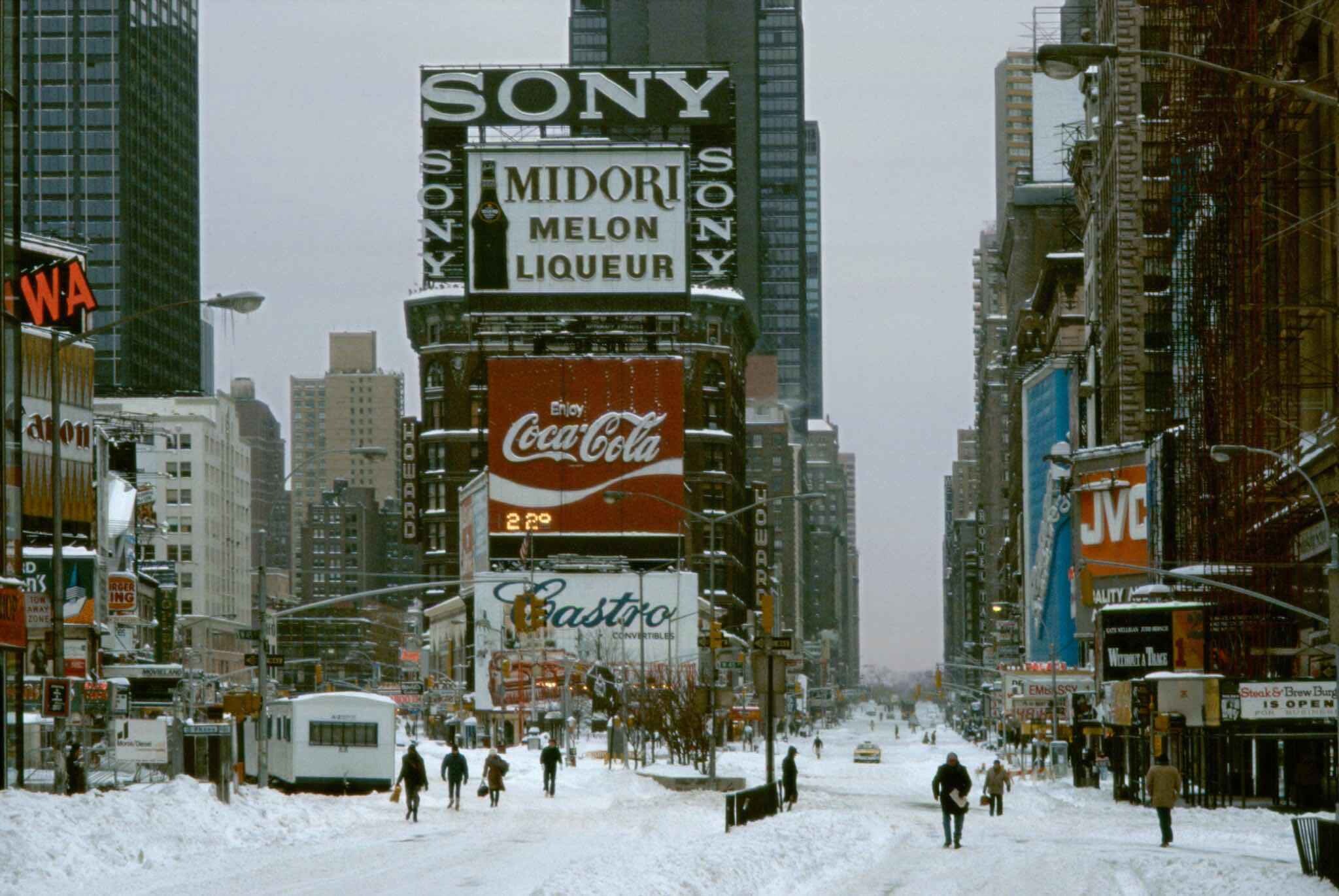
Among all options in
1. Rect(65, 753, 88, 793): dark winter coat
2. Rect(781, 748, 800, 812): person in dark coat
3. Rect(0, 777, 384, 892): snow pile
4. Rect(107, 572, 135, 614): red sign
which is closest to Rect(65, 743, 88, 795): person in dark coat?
Rect(65, 753, 88, 793): dark winter coat

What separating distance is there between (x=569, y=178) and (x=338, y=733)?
74.9 meters

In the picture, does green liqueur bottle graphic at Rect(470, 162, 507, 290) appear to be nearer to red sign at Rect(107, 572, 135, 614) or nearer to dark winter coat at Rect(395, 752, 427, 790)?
red sign at Rect(107, 572, 135, 614)

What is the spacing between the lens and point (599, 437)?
143 meters

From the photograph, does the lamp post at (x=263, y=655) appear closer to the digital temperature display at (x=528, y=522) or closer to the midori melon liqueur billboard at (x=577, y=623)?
the midori melon liqueur billboard at (x=577, y=623)

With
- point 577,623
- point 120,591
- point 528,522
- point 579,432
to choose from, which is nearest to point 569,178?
point 579,432

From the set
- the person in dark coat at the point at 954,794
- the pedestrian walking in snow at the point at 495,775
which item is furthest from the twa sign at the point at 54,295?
the person in dark coat at the point at 954,794

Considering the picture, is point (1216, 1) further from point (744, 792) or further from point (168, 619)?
point (168, 619)

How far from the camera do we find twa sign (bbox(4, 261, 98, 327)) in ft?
220

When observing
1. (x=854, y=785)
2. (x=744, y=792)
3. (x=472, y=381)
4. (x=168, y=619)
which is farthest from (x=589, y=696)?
(x=744, y=792)

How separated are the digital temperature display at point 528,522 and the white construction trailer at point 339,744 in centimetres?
7953

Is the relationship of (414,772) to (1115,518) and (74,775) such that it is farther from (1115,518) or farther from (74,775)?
(1115,518)

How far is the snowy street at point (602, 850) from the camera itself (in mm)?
29844

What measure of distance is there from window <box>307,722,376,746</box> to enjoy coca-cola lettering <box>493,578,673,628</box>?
3078 inches

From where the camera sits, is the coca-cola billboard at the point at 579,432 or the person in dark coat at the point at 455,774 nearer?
the person in dark coat at the point at 455,774
